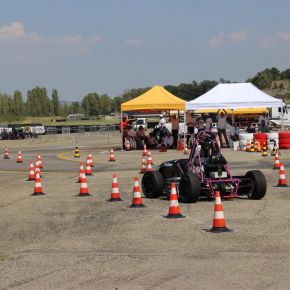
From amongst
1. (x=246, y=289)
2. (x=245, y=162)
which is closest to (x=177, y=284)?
(x=246, y=289)

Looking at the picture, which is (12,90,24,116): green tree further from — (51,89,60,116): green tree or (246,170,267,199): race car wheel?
(246,170,267,199): race car wheel

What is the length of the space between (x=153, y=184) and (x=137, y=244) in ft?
16.5

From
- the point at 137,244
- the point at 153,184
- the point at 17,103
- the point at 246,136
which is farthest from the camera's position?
the point at 17,103

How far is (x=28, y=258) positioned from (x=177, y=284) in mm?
2396

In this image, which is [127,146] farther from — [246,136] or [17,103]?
[17,103]

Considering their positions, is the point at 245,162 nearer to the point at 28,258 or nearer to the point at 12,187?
the point at 12,187

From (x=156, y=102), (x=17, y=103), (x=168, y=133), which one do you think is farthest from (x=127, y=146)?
(x=17, y=103)

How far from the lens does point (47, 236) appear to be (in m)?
10.1

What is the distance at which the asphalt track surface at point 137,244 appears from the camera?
Result: 708 centimetres

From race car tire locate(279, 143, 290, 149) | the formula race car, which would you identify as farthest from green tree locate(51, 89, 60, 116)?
the formula race car

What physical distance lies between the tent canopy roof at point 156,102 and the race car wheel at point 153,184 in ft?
61.9

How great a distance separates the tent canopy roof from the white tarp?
2.56 feet

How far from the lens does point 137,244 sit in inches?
362

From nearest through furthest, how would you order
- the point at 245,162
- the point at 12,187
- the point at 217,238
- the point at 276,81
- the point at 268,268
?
the point at 268,268
the point at 217,238
the point at 12,187
the point at 245,162
the point at 276,81
